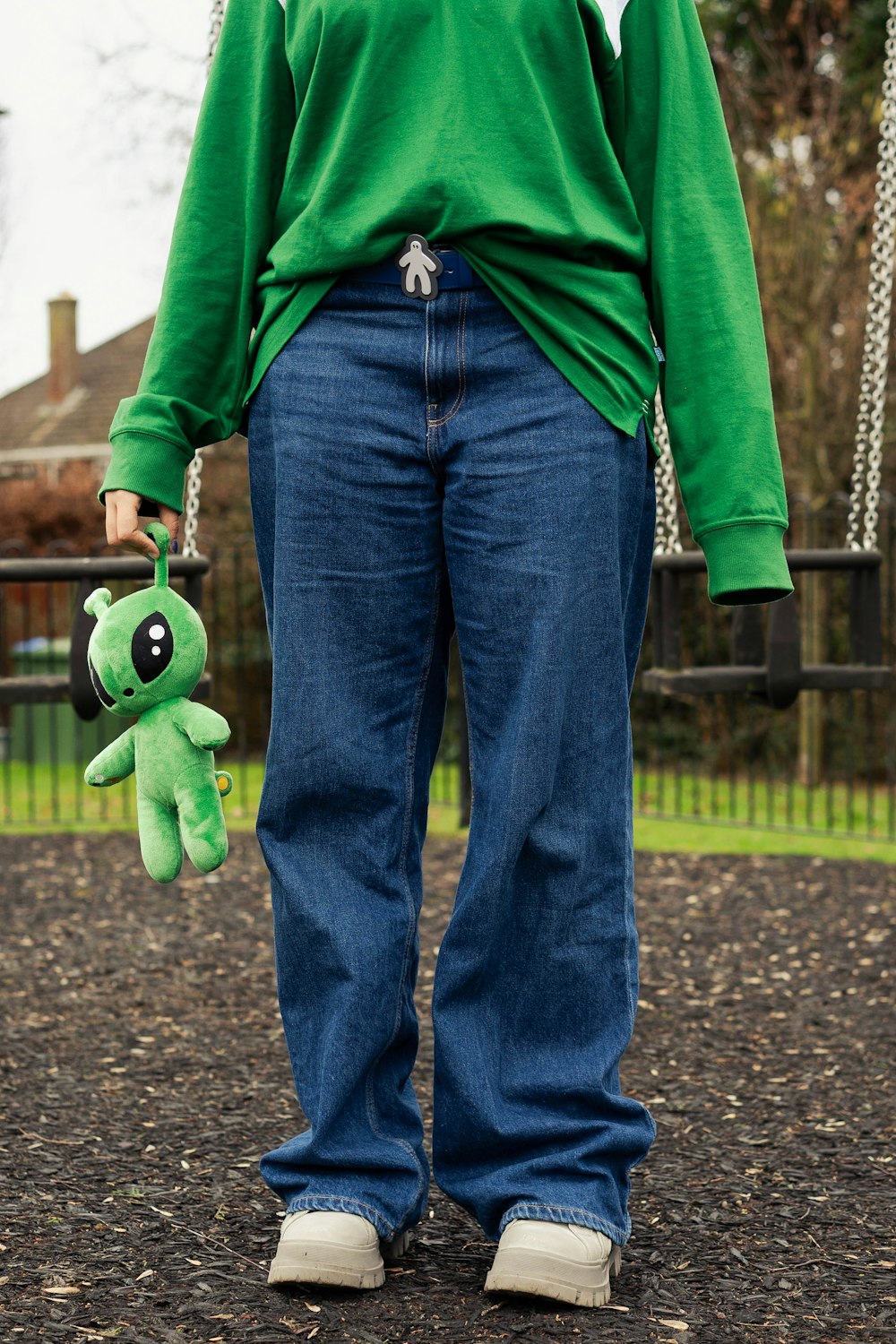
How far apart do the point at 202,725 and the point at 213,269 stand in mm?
580

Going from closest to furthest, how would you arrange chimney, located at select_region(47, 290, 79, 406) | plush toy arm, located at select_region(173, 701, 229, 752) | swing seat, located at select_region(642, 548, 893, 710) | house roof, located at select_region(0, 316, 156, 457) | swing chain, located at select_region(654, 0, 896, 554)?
plush toy arm, located at select_region(173, 701, 229, 752), swing chain, located at select_region(654, 0, 896, 554), swing seat, located at select_region(642, 548, 893, 710), house roof, located at select_region(0, 316, 156, 457), chimney, located at select_region(47, 290, 79, 406)

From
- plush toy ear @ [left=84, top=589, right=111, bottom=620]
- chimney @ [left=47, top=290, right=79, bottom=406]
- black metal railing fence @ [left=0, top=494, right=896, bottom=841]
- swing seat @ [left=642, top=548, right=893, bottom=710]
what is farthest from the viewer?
chimney @ [left=47, top=290, right=79, bottom=406]

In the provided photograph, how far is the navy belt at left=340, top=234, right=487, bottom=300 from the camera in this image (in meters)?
1.69

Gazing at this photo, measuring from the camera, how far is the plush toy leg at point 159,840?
1850mm

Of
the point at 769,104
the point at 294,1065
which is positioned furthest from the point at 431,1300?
the point at 769,104

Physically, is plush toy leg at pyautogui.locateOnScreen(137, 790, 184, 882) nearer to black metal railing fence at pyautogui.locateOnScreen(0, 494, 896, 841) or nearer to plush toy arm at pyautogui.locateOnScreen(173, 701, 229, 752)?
plush toy arm at pyautogui.locateOnScreen(173, 701, 229, 752)

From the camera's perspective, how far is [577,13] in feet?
5.50

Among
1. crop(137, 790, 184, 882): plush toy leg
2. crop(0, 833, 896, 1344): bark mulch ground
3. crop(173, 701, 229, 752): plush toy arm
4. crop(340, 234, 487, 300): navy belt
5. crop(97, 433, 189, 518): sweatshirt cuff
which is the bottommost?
crop(0, 833, 896, 1344): bark mulch ground

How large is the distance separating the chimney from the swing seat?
23358 millimetres

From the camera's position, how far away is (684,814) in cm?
851

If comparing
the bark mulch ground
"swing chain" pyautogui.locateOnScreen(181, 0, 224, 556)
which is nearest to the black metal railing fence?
the bark mulch ground

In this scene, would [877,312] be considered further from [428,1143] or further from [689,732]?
[689,732]

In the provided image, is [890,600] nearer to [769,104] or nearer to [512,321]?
[769,104]

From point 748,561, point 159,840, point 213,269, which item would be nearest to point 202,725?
point 159,840
